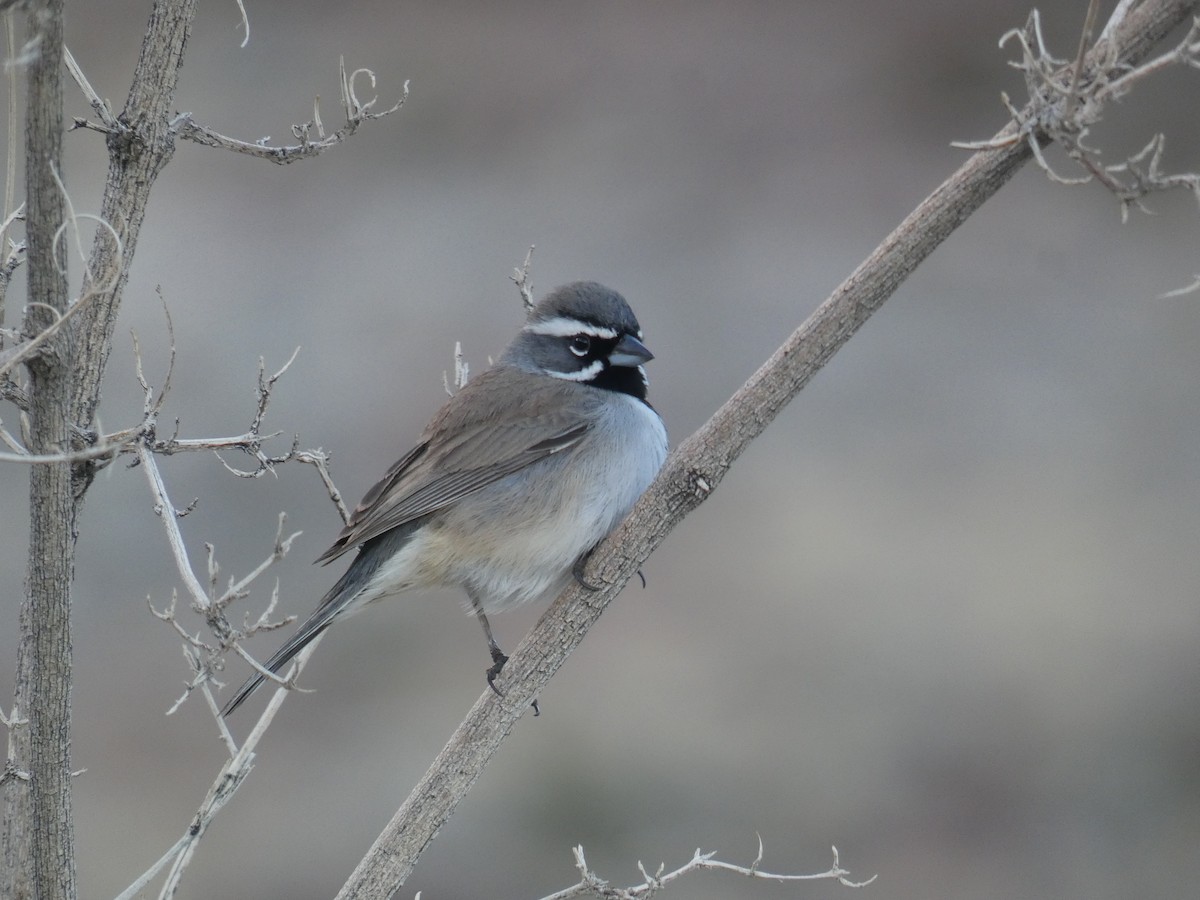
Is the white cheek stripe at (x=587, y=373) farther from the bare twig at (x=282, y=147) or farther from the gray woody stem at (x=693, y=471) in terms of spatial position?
the bare twig at (x=282, y=147)

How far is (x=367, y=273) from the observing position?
1479 centimetres

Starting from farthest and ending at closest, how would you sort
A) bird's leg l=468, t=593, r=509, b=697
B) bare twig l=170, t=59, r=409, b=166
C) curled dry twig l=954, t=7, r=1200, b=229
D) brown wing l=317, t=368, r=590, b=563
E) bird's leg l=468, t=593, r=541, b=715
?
1. brown wing l=317, t=368, r=590, b=563
2. bird's leg l=468, t=593, r=509, b=697
3. bird's leg l=468, t=593, r=541, b=715
4. bare twig l=170, t=59, r=409, b=166
5. curled dry twig l=954, t=7, r=1200, b=229

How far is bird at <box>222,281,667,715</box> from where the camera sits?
5188 millimetres

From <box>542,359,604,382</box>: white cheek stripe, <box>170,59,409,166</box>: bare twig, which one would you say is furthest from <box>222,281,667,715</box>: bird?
<box>170,59,409,166</box>: bare twig

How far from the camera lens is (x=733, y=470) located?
42.5 ft

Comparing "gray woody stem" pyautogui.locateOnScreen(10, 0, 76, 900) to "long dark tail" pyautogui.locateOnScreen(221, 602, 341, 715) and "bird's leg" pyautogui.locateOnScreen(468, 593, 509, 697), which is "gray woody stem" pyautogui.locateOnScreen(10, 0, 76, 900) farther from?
"bird's leg" pyautogui.locateOnScreen(468, 593, 509, 697)

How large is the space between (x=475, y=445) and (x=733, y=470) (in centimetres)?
757

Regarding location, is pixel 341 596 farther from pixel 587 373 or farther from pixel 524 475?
pixel 587 373

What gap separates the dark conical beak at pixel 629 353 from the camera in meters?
5.67

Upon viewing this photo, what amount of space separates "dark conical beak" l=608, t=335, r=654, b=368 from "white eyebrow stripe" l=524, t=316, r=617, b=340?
6cm

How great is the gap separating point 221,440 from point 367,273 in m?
11.9

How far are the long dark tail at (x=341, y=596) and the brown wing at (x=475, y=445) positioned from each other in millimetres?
A: 86

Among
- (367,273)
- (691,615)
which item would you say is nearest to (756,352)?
(691,615)

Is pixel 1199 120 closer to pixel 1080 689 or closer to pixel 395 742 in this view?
pixel 1080 689
